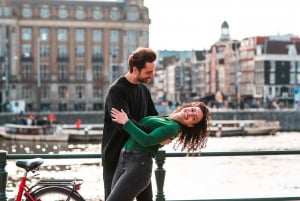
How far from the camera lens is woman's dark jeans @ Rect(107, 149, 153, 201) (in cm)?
481

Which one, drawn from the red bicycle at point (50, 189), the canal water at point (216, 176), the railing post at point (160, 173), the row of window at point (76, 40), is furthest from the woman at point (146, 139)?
the row of window at point (76, 40)

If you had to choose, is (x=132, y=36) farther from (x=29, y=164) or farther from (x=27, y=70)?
(x=29, y=164)

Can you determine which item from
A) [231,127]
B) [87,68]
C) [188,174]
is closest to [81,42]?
[87,68]

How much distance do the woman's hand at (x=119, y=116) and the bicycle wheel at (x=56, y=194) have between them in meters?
0.89

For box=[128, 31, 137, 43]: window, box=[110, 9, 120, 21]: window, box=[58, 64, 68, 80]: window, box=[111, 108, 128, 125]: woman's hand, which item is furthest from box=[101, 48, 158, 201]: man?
box=[110, 9, 120, 21]: window

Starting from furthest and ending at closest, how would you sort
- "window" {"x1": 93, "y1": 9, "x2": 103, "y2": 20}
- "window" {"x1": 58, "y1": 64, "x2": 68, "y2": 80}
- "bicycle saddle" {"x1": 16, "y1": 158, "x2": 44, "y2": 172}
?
"window" {"x1": 93, "y1": 9, "x2": 103, "y2": 20} < "window" {"x1": 58, "y1": 64, "x2": 68, "y2": 80} < "bicycle saddle" {"x1": 16, "y1": 158, "x2": 44, "y2": 172}

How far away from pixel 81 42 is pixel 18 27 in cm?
990

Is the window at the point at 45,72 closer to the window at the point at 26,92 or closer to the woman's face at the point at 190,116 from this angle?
the window at the point at 26,92

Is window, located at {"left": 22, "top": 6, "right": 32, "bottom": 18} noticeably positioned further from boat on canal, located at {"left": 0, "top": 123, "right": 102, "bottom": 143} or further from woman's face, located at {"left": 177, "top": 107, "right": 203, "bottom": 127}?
woman's face, located at {"left": 177, "top": 107, "right": 203, "bottom": 127}

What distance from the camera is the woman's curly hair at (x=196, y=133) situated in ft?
16.4

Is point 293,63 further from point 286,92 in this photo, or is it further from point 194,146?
point 194,146

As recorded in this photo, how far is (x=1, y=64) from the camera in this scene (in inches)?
3351

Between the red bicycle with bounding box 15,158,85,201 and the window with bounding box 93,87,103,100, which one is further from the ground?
the red bicycle with bounding box 15,158,85,201

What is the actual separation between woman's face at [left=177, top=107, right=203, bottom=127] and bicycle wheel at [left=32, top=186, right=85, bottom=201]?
121 centimetres
